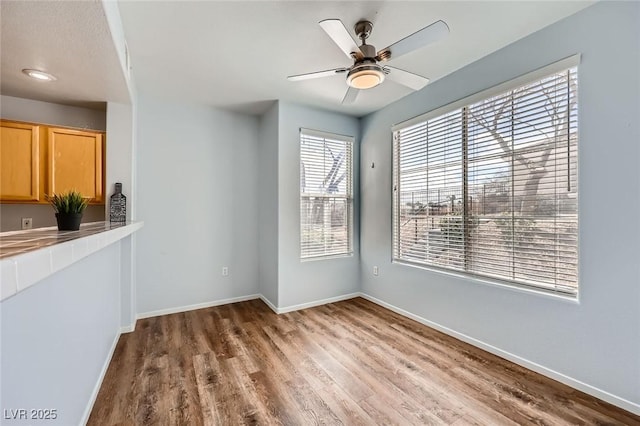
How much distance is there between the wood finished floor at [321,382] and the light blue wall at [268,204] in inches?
30.6

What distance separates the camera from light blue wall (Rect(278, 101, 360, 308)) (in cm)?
349

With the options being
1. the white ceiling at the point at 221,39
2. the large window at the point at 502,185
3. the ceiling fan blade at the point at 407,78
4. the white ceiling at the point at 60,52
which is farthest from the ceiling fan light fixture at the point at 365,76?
the white ceiling at the point at 60,52

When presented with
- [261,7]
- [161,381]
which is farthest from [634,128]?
[161,381]

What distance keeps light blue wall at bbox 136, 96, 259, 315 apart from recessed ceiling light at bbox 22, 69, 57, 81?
1.05m

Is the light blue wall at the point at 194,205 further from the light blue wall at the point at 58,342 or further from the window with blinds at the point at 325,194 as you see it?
the light blue wall at the point at 58,342

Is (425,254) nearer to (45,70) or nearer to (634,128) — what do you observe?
(634,128)

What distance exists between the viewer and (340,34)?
5.70 ft

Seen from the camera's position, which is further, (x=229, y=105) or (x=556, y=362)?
(x=229, y=105)

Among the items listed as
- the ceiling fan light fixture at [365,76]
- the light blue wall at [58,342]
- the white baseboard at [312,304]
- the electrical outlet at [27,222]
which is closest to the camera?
the light blue wall at [58,342]

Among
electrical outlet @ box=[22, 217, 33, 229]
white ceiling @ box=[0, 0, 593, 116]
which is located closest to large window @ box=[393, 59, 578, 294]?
white ceiling @ box=[0, 0, 593, 116]

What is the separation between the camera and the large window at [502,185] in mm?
2062

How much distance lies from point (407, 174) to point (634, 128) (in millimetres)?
1908

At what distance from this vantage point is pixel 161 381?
2.09m

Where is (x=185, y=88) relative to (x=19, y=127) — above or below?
above
